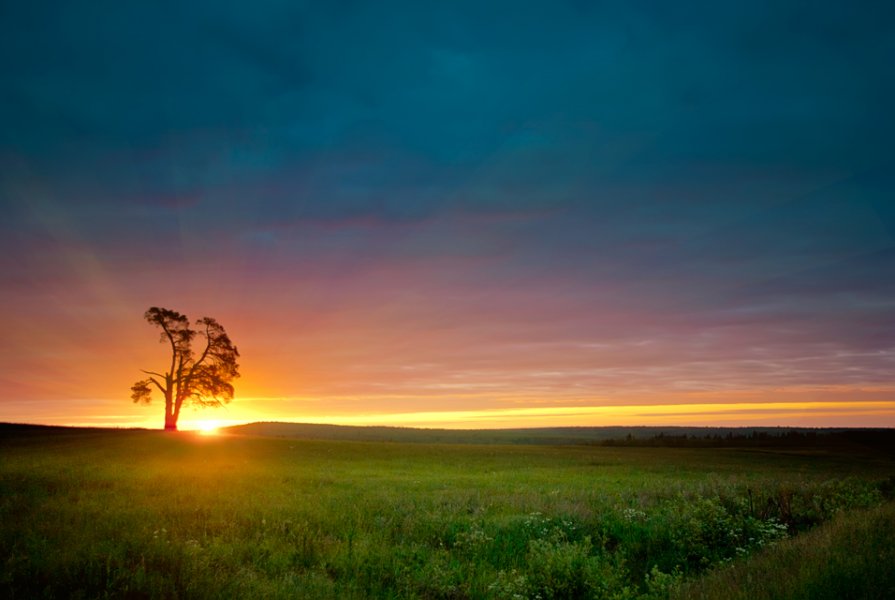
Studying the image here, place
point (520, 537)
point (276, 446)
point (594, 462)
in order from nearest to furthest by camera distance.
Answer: point (520, 537), point (594, 462), point (276, 446)

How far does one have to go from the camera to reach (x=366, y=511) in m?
18.0

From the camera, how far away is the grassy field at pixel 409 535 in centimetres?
971

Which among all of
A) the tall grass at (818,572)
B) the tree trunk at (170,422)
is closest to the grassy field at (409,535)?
the tall grass at (818,572)

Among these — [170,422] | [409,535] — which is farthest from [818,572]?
[170,422]

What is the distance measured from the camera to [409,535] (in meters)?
15.3

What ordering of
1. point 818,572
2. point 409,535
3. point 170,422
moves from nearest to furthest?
point 818,572 → point 409,535 → point 170,422

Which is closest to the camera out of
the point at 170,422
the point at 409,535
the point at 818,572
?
the point at 818,572

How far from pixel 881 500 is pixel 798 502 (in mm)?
2954

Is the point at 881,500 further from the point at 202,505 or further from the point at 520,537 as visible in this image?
the point at 202,505

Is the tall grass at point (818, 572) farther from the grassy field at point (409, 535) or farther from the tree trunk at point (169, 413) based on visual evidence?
the tree trunk at point (169, 413)

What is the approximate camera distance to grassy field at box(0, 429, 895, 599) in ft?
31.9

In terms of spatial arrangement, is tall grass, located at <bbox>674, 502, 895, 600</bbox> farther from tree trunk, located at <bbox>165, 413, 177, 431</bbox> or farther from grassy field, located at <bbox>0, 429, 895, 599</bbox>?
tree trunk, located at <bbox>165, 413, 177, 431</bbox>

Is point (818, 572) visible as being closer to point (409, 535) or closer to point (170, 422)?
point (409, 535)

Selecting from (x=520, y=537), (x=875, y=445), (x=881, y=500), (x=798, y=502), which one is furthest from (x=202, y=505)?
(x=875, y=445)
